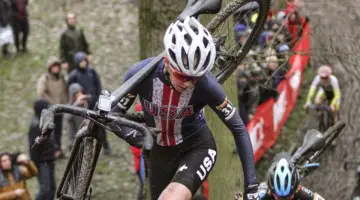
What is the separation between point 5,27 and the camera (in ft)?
63.1

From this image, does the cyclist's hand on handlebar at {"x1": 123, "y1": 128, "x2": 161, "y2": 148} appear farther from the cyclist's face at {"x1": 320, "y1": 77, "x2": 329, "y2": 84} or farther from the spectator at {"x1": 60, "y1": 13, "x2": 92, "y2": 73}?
the spectator at {"x1": 60, "y1": 13, "x2": 92, "y2": 73}

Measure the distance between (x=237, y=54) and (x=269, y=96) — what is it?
724cm

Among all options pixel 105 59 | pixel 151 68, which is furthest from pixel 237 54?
pixel 105 59

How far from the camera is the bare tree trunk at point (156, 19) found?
372 inches

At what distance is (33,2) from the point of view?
A: 2319 cm

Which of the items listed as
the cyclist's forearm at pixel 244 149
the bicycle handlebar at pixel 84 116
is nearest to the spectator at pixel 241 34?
the cyclist's forearm at pixel 244 149

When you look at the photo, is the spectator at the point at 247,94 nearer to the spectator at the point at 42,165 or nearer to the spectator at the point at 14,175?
the spectator at the point at 42,165

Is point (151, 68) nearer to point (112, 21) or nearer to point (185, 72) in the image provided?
point (185, 72)

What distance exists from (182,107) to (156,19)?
3073 millimetres

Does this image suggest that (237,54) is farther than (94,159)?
Yes

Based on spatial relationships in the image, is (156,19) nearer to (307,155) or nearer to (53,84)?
(307,155)

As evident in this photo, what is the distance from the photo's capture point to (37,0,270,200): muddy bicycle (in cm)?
550

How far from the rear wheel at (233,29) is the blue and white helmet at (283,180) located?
4.04 feet

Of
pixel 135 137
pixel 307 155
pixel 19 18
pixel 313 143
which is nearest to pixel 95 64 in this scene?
pixel 19 18
